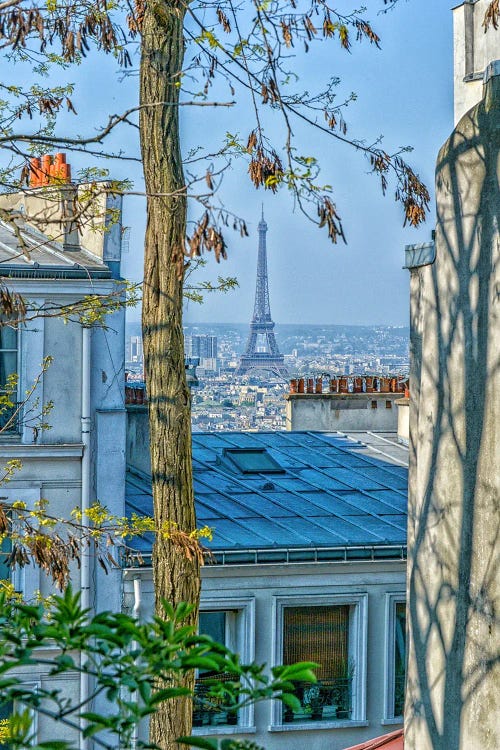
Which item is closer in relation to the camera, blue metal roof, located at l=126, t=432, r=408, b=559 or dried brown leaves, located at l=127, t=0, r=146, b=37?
dried brown leaves, located at l=127, t=0, r=146, b=37

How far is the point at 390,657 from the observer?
17.1 metres

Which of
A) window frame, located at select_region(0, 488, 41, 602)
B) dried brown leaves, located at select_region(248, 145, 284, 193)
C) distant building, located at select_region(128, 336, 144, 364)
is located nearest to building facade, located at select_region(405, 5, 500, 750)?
dried brown leaves, located at select_region(248, 145, 284, 193)

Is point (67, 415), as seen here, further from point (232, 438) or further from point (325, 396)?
point (325, 396)

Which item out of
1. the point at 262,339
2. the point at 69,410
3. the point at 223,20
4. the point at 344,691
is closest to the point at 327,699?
the point at 344,691

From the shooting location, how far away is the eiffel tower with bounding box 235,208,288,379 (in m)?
42.5

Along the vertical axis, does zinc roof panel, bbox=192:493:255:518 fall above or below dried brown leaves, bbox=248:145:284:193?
below

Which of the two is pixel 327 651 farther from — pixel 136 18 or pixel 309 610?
pixel 136 18

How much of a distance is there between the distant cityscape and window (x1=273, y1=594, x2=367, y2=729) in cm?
370

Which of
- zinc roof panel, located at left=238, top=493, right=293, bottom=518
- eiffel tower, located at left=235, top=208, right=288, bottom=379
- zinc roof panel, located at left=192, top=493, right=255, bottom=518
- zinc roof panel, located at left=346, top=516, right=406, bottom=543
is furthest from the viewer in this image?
eiffel tower, located at left=235, top=208, right=288, bottom=379

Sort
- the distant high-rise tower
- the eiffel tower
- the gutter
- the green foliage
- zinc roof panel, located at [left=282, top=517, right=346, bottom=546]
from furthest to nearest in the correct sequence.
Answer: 1. the eiffel tower
2. the distant high-rise tower
3. zinc roof panel, located at [left=282, top=517, right=346, bottom=546]
4. the gutter
5. the green foliage

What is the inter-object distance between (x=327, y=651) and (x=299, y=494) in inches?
125

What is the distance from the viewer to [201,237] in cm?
743

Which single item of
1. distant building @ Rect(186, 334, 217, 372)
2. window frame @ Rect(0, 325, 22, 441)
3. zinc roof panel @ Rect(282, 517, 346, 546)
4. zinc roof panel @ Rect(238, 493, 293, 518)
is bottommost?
zinc roof panel @ Rect(282, 517, 346, 546)

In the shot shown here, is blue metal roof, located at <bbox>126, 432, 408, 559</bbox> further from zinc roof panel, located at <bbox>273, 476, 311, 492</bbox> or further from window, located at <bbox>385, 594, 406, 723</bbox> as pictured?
window, located at <bbox>385, 594, 406, 723</bbox>
